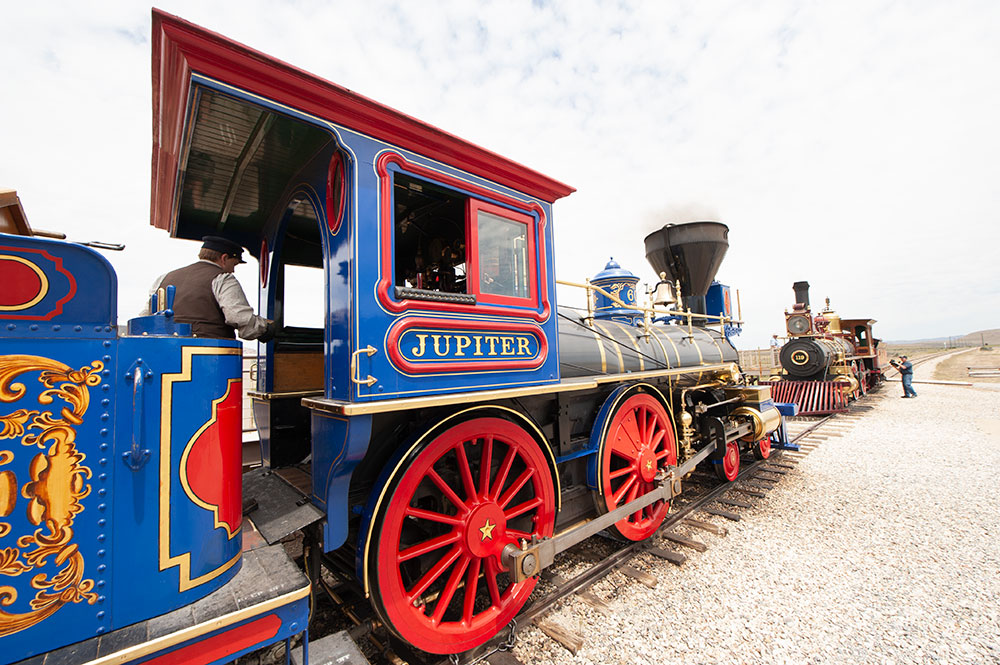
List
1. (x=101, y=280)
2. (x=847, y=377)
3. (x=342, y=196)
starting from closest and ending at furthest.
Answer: (x=101, y=280) → (x=342, y=196) → (x=847, y=377)

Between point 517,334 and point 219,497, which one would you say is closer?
point 219,497

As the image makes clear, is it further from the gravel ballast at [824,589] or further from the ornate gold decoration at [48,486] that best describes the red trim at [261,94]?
the gravel ballast at [824,589]

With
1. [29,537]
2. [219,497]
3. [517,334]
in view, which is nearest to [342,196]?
[517,334]

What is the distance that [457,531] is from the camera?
2.80 m

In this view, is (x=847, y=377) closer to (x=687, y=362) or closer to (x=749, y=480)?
(x=749, y=480)

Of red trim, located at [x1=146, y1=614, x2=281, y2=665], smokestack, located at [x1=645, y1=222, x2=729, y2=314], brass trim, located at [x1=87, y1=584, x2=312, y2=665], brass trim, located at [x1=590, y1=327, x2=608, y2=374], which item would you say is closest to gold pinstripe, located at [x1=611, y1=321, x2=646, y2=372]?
brass trim, located at [x1=590, y1=327, x2=608, y2=374]

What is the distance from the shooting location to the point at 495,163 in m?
3.02

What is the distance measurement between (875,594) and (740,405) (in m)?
3.57

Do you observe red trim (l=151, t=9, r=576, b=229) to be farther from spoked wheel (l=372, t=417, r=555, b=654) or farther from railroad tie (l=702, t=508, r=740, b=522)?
railroad tie (l=702, t=508, r=740, b=522)

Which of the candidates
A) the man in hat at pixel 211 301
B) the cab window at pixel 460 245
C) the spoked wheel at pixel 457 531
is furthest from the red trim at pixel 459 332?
the man in hat at pixel 211 301

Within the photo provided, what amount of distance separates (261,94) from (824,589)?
18.0ft

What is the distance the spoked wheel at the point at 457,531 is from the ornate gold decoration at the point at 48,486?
1295 millimetres

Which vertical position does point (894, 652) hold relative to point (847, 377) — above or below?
below

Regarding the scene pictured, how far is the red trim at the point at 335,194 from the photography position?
2.53 meters
